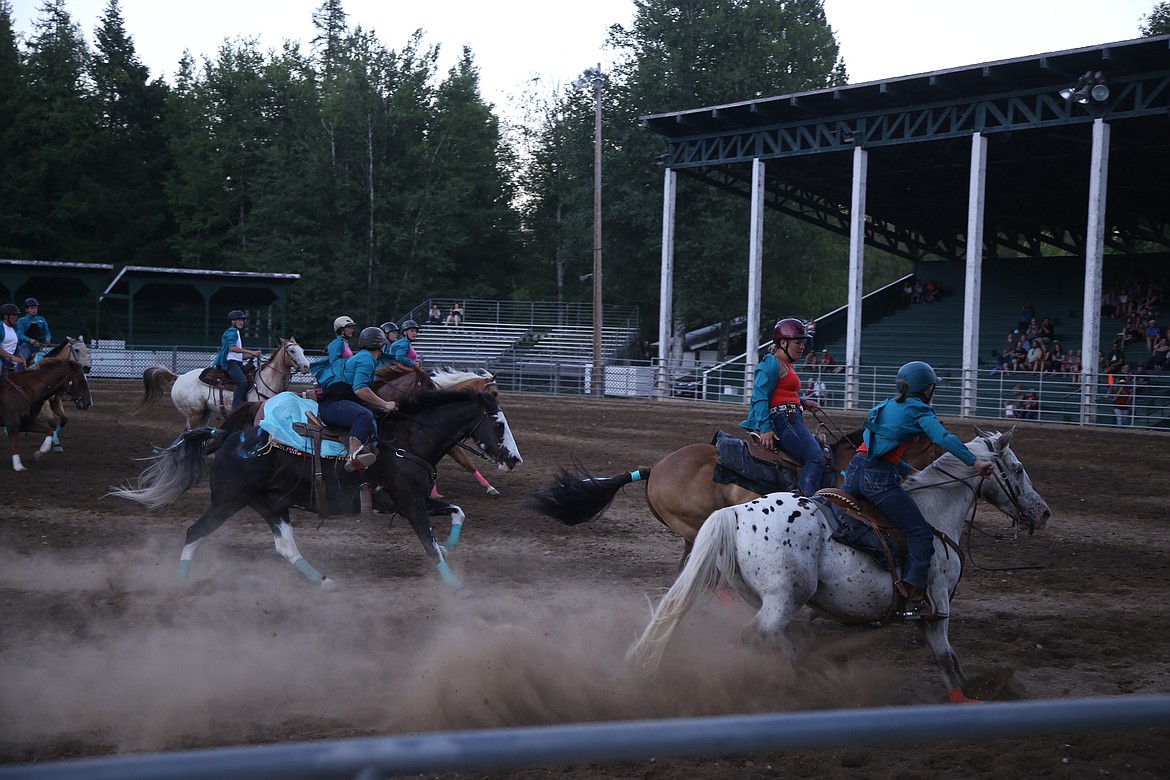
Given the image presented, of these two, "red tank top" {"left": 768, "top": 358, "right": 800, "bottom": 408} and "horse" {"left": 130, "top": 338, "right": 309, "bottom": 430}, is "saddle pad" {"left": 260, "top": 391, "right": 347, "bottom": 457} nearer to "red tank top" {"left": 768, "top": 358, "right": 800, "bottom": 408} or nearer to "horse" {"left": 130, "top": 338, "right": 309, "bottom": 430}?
"red tank top" {"left": 768, "top": 358, "right": 800, "bottom": 408}

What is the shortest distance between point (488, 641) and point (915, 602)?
8.21 ft

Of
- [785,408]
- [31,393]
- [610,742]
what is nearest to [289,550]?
[785,408]

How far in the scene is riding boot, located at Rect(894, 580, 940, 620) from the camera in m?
5.45

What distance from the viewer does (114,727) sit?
16.2 ft

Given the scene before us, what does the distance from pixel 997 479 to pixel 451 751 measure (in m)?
5.26

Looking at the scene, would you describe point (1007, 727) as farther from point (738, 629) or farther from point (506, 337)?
point (506, 337)

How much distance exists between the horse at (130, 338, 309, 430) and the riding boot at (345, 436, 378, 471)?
6392 mm

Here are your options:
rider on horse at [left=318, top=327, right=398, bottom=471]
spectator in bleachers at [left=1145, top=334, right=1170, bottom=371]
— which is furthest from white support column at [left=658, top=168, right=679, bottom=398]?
rider on horse at [left=318, top=327, right=398, bottom=471]

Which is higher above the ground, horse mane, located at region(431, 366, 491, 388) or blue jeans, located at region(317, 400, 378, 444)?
horse mane, located at region(431, 366, 491, 388)

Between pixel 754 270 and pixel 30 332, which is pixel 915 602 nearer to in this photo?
pixel 30 332

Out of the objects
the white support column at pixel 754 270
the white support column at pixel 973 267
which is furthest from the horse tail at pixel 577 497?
the white support column at pixel 754 270

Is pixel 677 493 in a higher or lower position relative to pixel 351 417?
lower

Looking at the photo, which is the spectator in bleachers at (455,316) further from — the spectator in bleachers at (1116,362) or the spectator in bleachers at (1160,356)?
the spectator in bleachers at (1160,356)

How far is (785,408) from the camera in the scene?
720 centimetres
